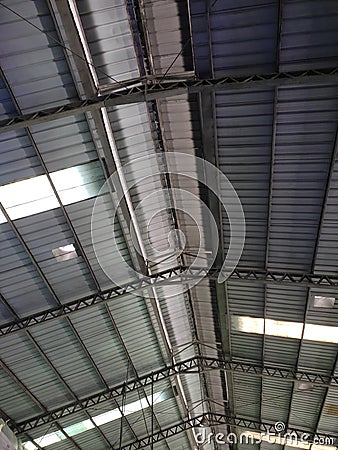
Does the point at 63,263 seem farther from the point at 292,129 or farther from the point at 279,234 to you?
the point at 292,129

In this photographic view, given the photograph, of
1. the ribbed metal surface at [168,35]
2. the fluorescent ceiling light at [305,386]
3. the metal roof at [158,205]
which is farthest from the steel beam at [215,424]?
the ribbed metal surface at [168,35]

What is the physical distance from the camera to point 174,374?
25.7m

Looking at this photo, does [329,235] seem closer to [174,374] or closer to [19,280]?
[19,280]

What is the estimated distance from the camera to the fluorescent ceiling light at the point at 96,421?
25609 mm

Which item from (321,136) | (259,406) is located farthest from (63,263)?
(259,406)

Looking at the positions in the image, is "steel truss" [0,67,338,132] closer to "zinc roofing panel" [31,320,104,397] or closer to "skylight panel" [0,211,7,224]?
"skylight panel" [0,211,7,224]

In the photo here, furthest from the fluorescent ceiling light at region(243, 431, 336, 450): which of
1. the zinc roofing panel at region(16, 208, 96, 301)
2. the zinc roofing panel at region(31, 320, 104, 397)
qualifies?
the zinc roofing panel at region(16, 208, 96, 301)

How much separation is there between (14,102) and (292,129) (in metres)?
9.09

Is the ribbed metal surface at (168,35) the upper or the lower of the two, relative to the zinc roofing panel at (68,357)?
upper

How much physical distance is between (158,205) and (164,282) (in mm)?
4219

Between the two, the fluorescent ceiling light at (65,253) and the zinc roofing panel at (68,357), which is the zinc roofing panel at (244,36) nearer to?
the fluorescent ceiling light at (65,253)

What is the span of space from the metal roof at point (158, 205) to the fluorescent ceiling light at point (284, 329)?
113 mm

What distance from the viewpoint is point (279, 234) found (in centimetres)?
1678

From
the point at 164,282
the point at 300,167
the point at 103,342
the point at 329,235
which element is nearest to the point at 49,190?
the point at 164,282
